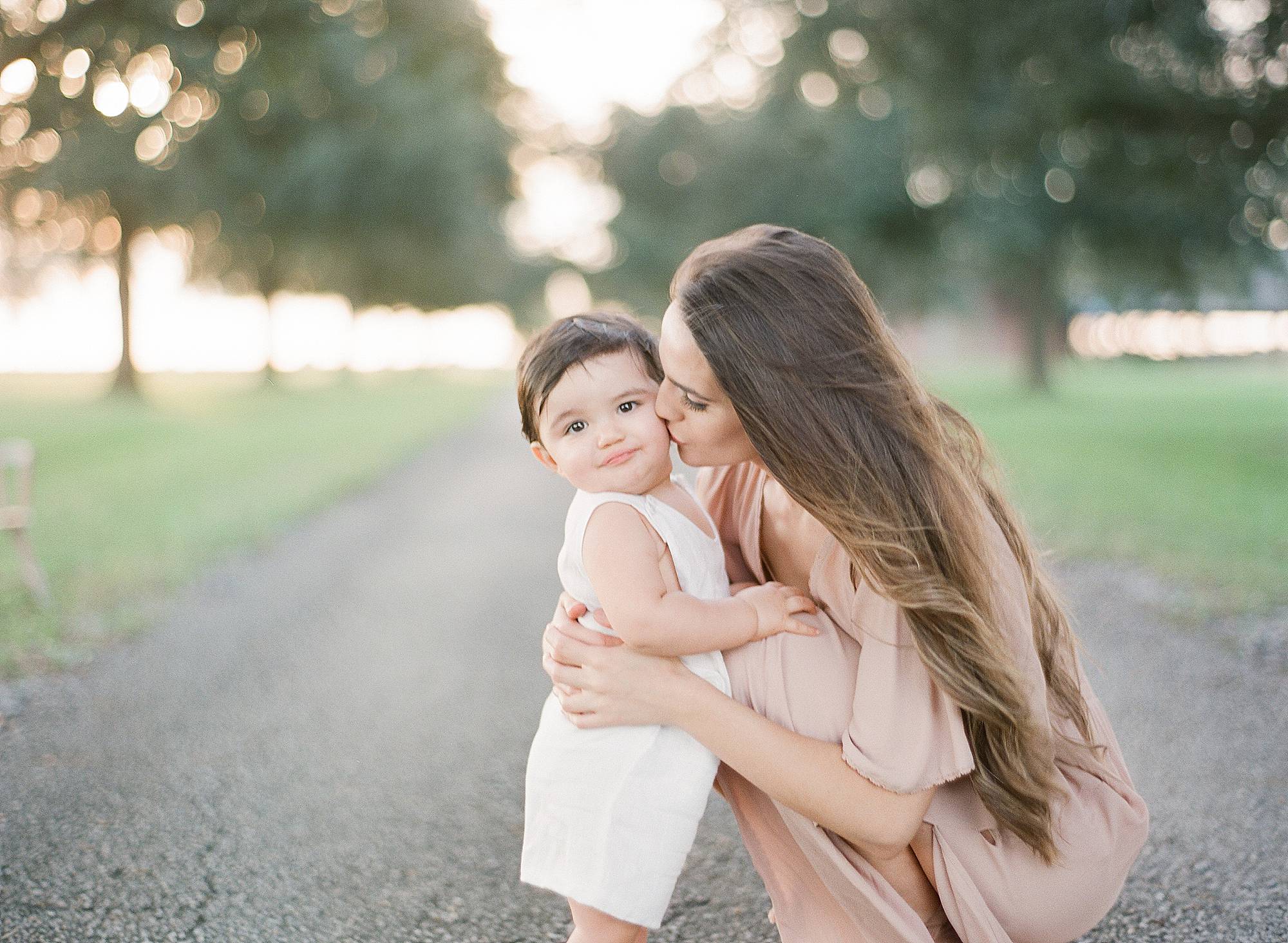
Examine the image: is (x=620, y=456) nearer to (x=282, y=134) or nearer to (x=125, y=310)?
(x=282, y=134)

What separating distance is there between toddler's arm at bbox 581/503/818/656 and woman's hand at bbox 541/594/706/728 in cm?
4

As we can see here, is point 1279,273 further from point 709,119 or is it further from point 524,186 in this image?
point 524,186

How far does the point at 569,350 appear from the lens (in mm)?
2275

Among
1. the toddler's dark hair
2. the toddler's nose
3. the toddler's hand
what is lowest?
the toddler's hand

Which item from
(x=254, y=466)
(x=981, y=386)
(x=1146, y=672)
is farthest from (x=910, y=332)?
(x=1146, y=672)

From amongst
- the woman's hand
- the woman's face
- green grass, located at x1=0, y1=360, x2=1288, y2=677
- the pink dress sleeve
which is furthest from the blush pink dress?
green grass, located at x1=0, y1=360, x2=1288, y2=677

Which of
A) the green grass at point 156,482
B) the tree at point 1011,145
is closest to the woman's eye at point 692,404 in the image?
the green grass at point 156,482

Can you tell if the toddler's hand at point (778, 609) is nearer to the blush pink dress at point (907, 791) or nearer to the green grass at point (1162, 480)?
the blush pink dress at point (907, 791)

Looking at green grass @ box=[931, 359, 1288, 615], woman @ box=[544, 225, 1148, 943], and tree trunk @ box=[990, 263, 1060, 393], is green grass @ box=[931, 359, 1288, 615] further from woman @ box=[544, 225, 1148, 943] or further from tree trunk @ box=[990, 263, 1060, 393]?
tree trunk @ box=[990, 263, 1060, 393]

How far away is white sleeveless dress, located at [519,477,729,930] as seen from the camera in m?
2.05

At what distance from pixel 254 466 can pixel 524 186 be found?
33.6 meters

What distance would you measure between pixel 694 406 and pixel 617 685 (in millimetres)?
575

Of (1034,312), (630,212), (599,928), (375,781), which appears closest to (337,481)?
(375,781)

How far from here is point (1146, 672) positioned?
15.8ft
